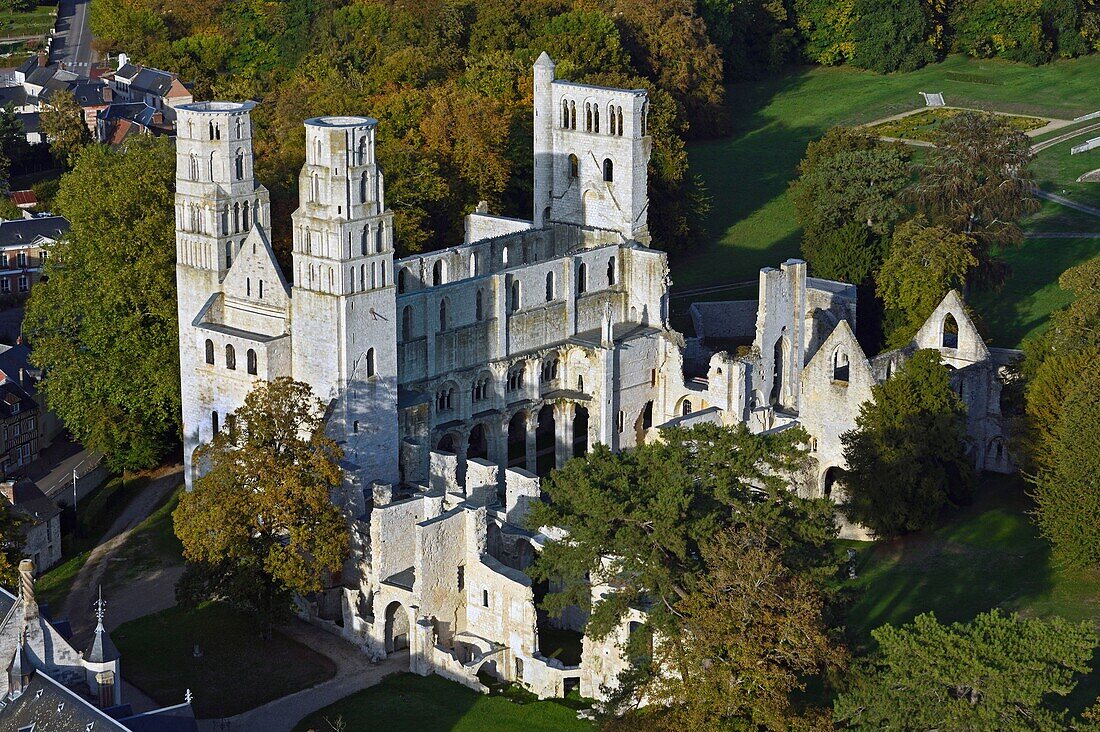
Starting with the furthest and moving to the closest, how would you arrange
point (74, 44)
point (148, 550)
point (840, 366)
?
point (74, 44)
point (840, 366)
point (148, 550)

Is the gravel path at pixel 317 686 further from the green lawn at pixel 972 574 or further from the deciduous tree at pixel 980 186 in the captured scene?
the deciduous tree at pixel 980 186

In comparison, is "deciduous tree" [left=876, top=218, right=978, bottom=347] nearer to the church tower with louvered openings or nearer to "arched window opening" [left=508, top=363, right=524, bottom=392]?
"arched window opening" [left=508, top=363, right=524, bottom=392]

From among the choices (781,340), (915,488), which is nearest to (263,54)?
(781,340)

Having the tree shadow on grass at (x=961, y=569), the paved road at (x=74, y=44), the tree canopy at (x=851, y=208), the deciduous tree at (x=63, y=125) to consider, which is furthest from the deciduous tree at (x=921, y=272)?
the paved road at (x=74, y=44)

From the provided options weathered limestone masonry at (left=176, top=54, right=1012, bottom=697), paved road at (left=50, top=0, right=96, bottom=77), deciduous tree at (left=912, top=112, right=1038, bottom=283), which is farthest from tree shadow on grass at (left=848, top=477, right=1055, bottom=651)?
paved road at (left=50, top=0, right=96, bottom=77)

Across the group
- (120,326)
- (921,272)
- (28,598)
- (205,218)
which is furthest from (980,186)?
(28,598)

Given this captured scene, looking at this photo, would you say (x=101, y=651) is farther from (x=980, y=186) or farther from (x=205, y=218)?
(x=980, y=186)
